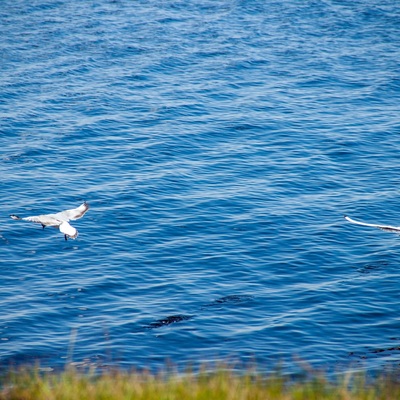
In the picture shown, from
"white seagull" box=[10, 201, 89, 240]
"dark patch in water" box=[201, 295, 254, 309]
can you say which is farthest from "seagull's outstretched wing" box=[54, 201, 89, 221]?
"dark patch in water" box=[201, 295, 254, 309]

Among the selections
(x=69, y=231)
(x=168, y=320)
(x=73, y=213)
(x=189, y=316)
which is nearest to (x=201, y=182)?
(x=73, y=213)

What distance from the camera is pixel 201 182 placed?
34.7m

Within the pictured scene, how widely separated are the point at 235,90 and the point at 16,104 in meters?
13.9

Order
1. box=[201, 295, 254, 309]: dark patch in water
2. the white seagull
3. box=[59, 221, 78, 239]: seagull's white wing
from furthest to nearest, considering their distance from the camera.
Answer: box=[201, 295, 254, 309]: dark patch in water
box=[59, 221, 78, 239]: seagull's white wing
the white seagull

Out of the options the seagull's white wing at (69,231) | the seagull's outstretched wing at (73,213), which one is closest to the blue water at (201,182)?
the seagull's white wing at (69,231)

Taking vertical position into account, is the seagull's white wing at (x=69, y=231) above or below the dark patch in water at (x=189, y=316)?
above

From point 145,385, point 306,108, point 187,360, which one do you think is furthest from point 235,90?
point 145,385

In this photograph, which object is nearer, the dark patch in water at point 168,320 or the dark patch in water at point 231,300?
the dark patch in water at point 168,320

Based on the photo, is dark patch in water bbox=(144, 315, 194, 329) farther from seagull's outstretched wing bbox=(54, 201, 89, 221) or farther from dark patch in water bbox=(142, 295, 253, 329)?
seagull's outstretched wing bbox=(54, 201, 89, 221)

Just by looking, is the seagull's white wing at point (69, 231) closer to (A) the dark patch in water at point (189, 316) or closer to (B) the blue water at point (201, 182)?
(B) the blue water at point (201, 182)

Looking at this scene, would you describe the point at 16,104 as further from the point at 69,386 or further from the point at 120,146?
the point at 69,386

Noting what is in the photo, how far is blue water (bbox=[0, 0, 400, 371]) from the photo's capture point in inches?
873

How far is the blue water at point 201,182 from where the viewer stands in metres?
22.2

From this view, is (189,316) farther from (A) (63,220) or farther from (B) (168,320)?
(A) (63,220)
